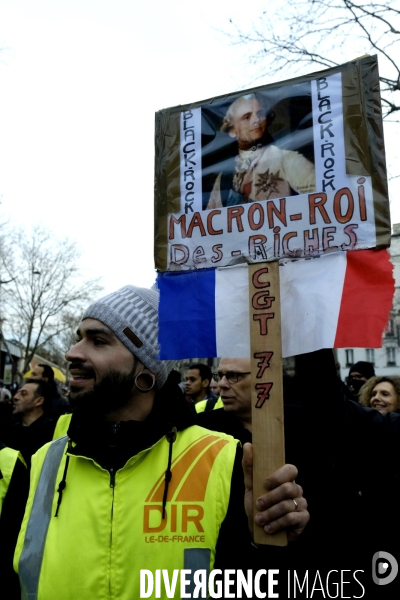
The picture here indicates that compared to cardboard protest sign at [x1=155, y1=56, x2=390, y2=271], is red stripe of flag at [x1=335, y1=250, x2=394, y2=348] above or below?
below

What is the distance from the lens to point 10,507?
2.30m

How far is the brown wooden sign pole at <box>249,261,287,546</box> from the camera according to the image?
173 cm

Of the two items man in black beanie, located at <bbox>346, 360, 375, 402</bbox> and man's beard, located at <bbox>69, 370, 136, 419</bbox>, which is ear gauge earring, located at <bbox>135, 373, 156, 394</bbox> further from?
man in black beanie, located at <bbox>346, 360, 375, 402</bbox>

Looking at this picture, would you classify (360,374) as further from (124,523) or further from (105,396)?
(124,523)

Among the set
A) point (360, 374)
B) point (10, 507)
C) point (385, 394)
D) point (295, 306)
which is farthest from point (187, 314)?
point (360, 374)

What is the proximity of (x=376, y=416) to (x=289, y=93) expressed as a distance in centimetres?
147

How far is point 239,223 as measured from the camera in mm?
2090

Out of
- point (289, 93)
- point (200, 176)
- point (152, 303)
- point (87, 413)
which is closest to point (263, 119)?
point (289, 93)

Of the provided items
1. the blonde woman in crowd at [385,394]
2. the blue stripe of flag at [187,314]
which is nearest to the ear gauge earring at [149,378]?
the blue stripe of flag at [187,314]

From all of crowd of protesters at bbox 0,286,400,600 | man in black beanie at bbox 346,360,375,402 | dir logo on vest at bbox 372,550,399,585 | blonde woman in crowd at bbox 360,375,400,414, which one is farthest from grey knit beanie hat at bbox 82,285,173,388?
man in black beanie at bbox 346,360,375,402

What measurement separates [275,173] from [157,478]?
3.72 ft

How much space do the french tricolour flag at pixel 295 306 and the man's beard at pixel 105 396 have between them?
30 centimetres

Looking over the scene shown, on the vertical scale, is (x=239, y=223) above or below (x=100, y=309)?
above

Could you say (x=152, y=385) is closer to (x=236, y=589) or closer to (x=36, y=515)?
(x=36, y=515)
